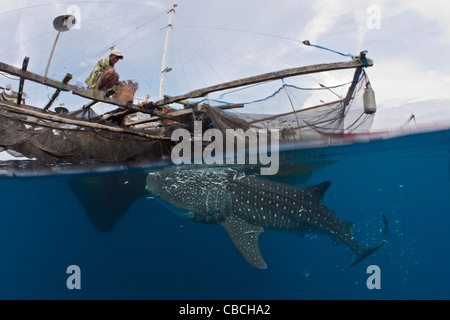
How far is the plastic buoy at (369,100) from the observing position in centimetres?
511

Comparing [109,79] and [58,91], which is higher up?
[109,79]

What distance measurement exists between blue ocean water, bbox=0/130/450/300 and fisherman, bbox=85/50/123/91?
10.6 feet

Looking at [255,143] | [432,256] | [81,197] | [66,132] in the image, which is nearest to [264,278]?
[81,197]

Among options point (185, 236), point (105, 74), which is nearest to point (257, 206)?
point (105, 74)

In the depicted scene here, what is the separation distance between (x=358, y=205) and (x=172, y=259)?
32537 mm

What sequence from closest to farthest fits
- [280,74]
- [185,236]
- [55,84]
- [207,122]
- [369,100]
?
[55,84], [369,100], [280,74], [207,122], [185,236]

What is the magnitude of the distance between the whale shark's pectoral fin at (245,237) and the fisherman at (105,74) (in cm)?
423

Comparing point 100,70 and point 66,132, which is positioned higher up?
point 100,70

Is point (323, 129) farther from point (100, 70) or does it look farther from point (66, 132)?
point (66, 132)

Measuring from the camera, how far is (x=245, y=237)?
17.5ft

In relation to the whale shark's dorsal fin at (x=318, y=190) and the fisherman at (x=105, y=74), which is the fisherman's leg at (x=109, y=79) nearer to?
the fisherman at (x=105, y=74)

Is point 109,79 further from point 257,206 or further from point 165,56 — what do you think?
point 165,56

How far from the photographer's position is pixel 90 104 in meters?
6.41

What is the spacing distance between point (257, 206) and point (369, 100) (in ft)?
10.5
